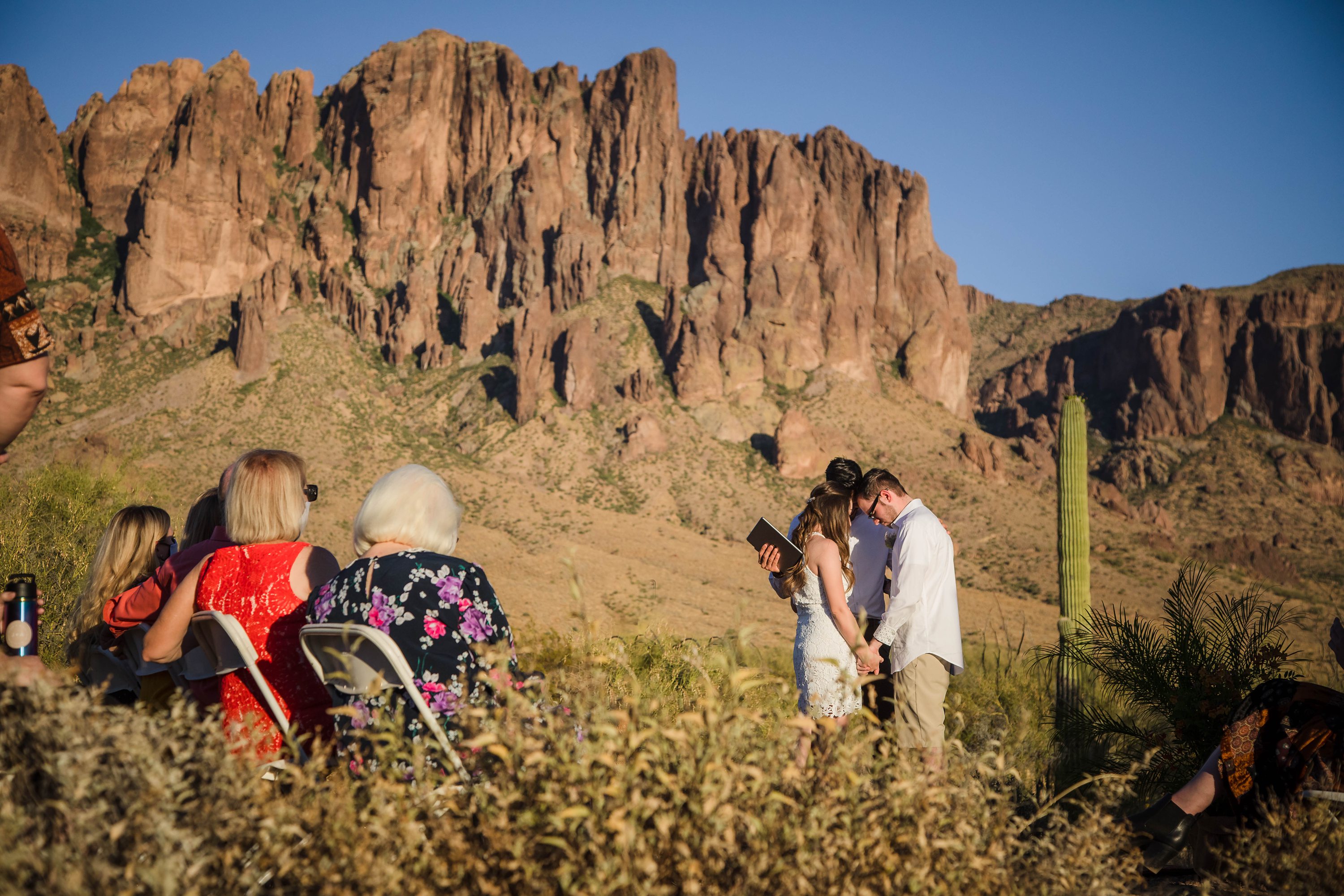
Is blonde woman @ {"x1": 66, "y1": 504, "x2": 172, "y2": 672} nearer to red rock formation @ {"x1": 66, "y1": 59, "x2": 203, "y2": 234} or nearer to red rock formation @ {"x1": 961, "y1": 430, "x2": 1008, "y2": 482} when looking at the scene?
red rock formation @ {"x1": 961, "y1": 430, "x2": 1008, "y2": 482}

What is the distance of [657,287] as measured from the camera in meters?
72.8

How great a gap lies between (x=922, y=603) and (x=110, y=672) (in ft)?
13.8

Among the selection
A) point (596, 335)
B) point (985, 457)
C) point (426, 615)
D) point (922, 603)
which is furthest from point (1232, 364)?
point (426, 615)

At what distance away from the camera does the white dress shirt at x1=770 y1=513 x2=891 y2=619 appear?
17.9ft

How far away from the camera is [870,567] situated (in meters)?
5.48

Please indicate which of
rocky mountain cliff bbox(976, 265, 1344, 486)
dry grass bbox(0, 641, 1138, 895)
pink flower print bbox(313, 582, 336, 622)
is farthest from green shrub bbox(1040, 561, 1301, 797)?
rocky mountain cliff bbox(976, 265, 1344, 486)

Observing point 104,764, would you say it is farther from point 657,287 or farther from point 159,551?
point 657,287

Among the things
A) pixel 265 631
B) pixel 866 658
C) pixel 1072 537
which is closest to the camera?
pixel 866 658

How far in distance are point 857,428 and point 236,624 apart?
6161 centimetres

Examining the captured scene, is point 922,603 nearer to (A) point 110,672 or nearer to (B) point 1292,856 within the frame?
(B) point 1292,856

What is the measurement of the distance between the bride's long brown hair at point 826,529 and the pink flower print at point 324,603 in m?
2.79

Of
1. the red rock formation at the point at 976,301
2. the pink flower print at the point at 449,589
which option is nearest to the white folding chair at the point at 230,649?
the pink flower print at the point at 449,589

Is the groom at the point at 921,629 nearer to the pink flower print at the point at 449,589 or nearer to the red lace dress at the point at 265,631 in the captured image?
the pink flower print at the point at 449,589

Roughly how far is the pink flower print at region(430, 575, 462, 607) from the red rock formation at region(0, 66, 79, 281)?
80.2 m
